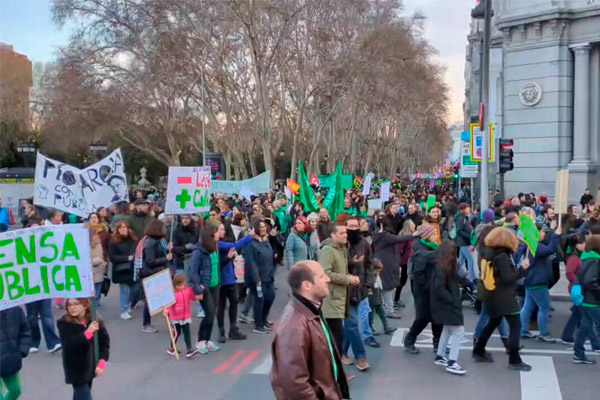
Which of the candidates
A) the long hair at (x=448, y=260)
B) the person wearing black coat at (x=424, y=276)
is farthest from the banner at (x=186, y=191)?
the long hair at (x=448, y=260)

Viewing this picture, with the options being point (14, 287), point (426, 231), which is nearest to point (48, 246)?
point (14, 287)

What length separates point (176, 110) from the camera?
50.0m

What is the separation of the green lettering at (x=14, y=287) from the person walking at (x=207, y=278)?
3.57 metres

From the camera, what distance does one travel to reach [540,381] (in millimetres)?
8062

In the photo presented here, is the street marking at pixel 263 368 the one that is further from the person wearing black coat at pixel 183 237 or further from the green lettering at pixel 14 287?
the person wearing black coat at pixel 183 237

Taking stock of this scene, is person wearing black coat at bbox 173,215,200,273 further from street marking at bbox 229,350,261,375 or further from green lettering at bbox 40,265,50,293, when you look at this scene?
green lettering at bbox 40,265,50,293

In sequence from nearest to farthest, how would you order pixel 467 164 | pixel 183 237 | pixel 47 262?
pixel 47 262 < pixel 183 237 < pixel 467 164

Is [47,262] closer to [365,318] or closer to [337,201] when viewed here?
[365,318]

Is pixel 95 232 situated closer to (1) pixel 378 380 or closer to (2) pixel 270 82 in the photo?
(1) pixel 378 380

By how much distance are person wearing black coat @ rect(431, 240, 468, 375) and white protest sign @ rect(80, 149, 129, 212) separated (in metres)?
6.35

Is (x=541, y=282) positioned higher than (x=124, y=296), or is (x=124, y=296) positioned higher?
(x=541, y=282)

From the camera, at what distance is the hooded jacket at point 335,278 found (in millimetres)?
7906

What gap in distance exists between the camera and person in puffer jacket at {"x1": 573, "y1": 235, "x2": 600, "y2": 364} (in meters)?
8.40

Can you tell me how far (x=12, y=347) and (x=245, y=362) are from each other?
338 centimetres
